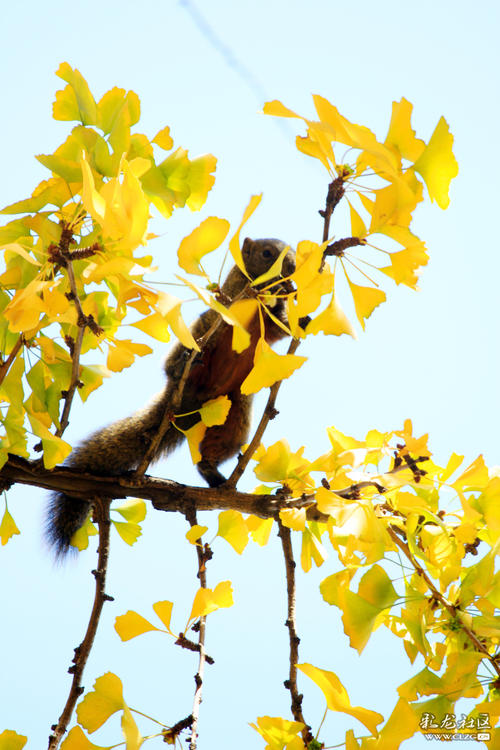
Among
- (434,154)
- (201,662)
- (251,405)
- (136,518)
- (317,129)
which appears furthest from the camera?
(251,405)

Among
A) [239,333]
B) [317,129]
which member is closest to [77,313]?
[239,333]

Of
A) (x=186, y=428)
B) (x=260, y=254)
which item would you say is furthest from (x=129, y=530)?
(x=260, y=254)

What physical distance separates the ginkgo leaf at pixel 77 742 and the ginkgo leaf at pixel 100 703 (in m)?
0.02

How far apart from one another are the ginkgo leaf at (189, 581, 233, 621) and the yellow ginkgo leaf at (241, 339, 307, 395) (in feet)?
1.15

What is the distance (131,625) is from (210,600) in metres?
0.13

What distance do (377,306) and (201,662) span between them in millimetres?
700

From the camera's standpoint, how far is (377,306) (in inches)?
39.8

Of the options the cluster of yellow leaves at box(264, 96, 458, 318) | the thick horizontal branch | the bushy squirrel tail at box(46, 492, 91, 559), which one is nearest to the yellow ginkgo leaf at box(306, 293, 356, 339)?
the cluster of yellow leaves at box(264, 96, 458, 318)

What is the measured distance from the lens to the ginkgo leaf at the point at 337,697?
0.89 m

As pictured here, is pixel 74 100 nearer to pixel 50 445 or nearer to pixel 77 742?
pixel 50 445

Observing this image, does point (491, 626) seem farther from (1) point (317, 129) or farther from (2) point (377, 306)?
(1) point (317, 129)

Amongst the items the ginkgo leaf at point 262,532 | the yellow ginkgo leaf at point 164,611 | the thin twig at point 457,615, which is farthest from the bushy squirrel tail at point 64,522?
the thin twig at point 457,615

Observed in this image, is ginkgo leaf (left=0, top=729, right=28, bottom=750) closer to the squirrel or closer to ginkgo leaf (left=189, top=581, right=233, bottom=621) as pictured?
ginkgo leaf (left=189, top=581, right=233, bottom=621)

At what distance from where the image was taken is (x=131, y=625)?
110 cm
